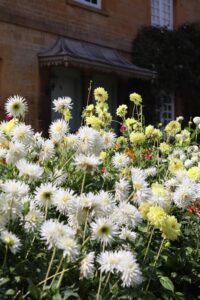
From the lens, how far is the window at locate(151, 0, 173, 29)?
16.3 meters

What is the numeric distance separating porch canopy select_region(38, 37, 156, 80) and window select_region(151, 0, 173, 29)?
2.74 meters

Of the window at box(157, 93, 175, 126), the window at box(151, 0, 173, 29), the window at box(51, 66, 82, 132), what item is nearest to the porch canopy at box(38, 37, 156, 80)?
the window at box(51, 66, 82, 132)

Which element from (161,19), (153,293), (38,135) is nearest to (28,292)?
(153,293)

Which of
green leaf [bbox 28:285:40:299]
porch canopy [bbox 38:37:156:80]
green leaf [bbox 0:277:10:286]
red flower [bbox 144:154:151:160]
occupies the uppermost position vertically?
porch canopy [bbox 38:37:156:80]

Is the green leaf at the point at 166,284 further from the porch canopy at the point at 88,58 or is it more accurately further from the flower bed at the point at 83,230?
the porch canopy at the point at 88,58

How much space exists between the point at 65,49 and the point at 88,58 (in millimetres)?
506

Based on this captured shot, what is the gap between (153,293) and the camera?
94.3 inches

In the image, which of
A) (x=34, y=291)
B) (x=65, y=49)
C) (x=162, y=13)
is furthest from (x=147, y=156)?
(x=162, y=13)

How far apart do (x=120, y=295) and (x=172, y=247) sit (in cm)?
63

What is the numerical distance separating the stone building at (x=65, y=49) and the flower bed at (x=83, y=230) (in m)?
8.68

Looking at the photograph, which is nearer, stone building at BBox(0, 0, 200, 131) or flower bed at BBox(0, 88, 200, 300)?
flower bed at BBox(0, 88, 200, 300)

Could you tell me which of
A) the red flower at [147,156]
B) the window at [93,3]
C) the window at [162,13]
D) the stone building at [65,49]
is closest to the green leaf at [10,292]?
the red flower at [147,156]

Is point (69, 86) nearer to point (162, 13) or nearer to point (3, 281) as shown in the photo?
point (162, 13)

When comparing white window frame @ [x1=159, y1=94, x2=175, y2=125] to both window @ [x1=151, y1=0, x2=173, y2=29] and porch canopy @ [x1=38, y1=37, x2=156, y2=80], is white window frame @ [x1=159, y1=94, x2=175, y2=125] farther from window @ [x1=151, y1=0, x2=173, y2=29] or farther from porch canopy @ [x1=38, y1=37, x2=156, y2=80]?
window @ [x1=151, y1=0, x2=173, y2=29]
